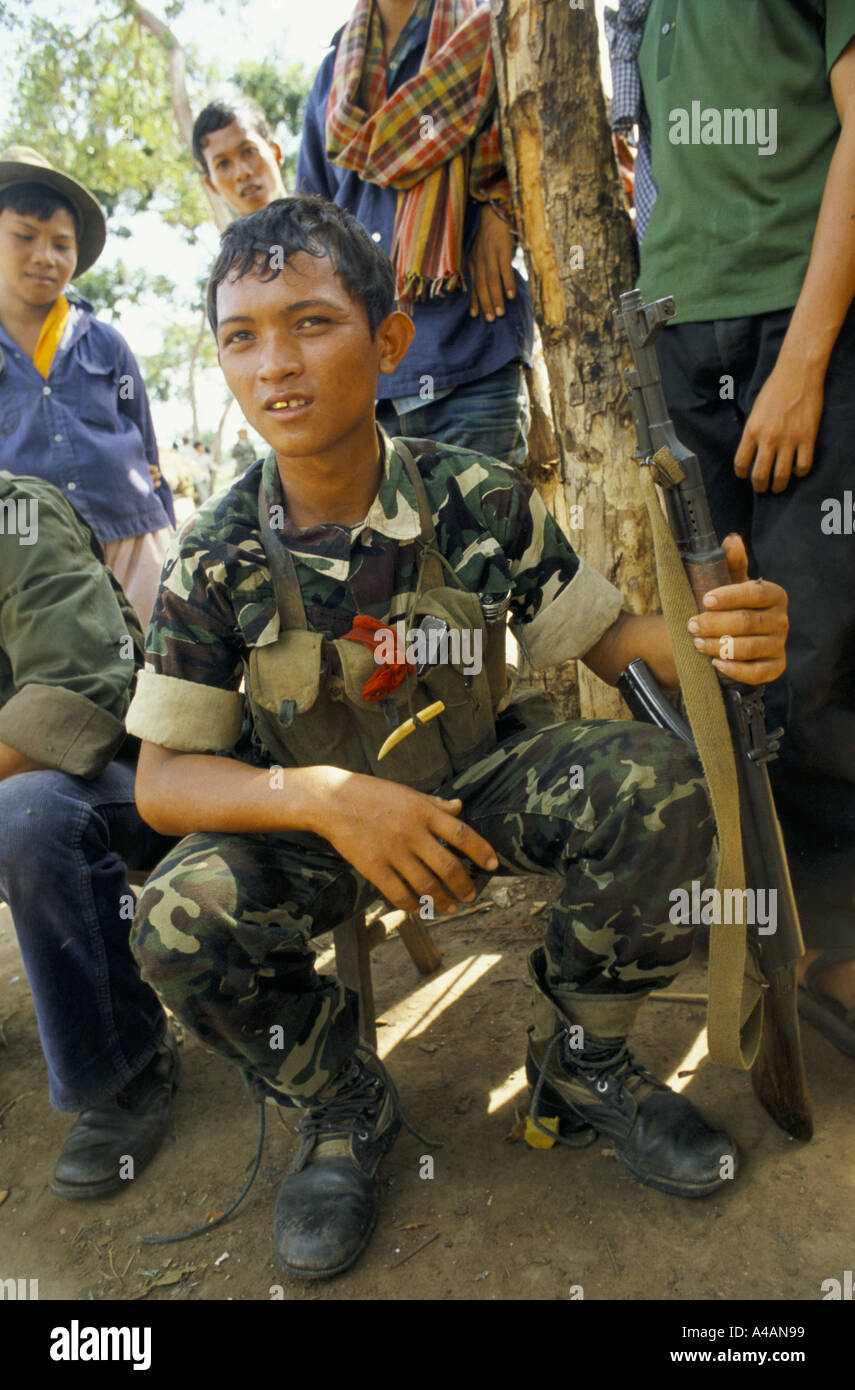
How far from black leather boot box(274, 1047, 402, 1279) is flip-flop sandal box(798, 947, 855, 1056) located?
3.08 ft

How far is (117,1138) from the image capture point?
2111 mm

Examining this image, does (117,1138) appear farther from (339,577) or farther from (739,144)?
(739,144)

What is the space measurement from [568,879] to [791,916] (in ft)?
1.33

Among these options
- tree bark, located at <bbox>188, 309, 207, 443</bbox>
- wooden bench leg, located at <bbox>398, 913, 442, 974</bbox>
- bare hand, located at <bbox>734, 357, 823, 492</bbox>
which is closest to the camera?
bare hand, located at <bbox>734, 357, 823, 492</bbox>

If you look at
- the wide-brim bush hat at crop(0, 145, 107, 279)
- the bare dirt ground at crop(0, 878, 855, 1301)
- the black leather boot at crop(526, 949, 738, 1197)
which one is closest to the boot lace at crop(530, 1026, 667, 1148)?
the black leather boot at crop(526, 949, 738, 1197)

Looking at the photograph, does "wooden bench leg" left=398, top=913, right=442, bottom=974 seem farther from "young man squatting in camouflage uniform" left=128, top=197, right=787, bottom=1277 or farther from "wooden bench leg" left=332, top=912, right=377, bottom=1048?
"young man squatting in camouflage uniform" left=128, top=197, right=787, bottom=1277

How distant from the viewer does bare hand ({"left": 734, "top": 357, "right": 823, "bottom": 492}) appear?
1967 mm

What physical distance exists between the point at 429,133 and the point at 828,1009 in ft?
8.10

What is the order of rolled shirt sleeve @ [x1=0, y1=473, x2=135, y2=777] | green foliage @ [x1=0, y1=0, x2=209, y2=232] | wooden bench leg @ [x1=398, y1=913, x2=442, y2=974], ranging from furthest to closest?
1. green foliage @ [x1=0, y1=0, x2=209, y2=232]
2. wooden bench leg @ [x1=398, y1=913, x2=442, y2=974]
3. rolled shirt sleeve @ [x1=0, y1=473, x2=135, y2=777]

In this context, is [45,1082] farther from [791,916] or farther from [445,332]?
[445,332]

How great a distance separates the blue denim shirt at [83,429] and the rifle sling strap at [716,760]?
2376 mm

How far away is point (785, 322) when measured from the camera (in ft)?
6.74

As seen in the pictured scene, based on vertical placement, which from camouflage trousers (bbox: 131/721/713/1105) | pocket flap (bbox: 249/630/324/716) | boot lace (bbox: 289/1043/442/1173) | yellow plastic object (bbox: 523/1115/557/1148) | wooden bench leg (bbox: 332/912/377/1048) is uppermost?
pocket flap (bbox: 249/630/324/716)
